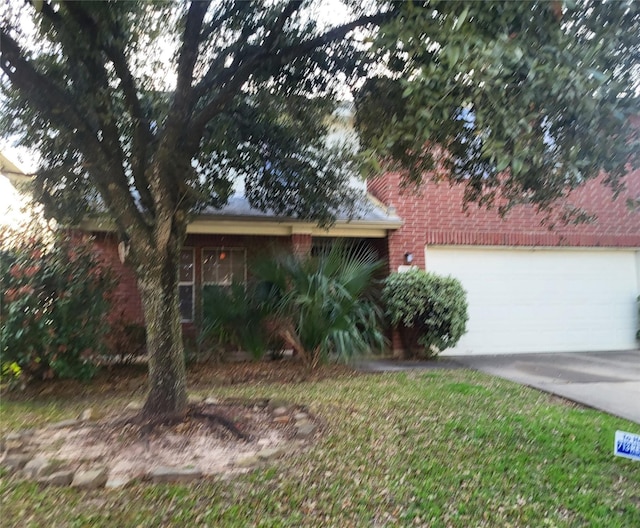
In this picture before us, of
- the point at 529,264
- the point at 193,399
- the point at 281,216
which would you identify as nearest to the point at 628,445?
the point at 193,399

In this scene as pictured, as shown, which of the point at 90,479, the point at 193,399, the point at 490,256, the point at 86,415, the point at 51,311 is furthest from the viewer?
the point at 490,256

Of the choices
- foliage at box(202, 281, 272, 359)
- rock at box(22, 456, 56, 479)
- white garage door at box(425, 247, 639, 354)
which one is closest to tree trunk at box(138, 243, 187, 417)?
rock at box(22, 456, 56, 479)

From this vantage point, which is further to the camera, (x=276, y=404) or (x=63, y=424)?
(x=276, y=404)

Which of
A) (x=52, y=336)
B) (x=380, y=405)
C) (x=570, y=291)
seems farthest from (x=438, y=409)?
(x=570, y=291)

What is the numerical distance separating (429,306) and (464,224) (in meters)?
2.30

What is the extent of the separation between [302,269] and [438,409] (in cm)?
329

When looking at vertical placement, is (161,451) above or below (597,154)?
below

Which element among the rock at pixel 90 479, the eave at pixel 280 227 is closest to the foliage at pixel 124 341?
the eave at pixel 280 227

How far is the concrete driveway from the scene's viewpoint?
6.55 metres

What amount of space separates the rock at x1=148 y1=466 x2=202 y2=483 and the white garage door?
758cm

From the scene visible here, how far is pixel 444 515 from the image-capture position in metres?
3.70

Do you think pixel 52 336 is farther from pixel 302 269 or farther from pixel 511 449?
pixel 511 449

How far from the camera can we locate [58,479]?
411 centimetres

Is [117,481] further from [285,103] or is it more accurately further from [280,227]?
[280,227]
